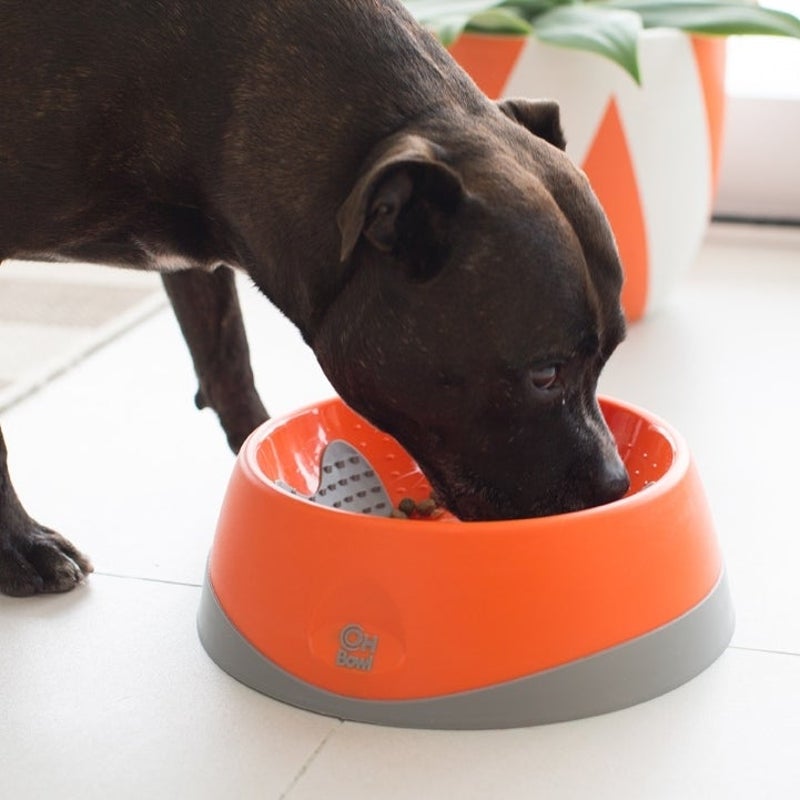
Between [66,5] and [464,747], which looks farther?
[66,5]

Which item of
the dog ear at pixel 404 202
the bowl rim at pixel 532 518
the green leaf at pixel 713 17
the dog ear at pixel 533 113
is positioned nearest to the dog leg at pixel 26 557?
the bowl rim at pixel 532 518

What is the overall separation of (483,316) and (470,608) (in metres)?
0.35

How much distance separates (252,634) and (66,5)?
863 millimetres

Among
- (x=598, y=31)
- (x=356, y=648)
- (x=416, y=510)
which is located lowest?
(x=416, y=510)

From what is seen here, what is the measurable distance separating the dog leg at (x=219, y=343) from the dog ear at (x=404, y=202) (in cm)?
76

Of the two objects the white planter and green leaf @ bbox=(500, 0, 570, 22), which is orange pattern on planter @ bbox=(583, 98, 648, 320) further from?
green leaf @ bbox=(500, 0, 570, 22)

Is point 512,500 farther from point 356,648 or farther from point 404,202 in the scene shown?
point 404,202

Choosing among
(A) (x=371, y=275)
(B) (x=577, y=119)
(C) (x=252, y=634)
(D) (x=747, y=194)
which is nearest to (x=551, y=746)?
(C) (x=252, y=634)

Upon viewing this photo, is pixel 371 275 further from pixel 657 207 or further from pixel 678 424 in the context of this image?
pixel 657 207

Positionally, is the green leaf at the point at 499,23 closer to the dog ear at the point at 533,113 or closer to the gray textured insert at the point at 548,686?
the dog ear at the point at 533,113

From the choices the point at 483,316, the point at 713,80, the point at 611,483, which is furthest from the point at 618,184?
the point at 483,316

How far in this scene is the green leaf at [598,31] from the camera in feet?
9.74

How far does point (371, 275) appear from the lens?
1.73 meters

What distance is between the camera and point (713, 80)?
11.1 ft
